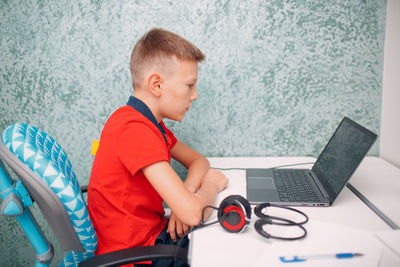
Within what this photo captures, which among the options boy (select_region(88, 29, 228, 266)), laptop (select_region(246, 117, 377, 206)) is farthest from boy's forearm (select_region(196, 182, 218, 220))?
laptop (select_region(246, 117, 377, 206))

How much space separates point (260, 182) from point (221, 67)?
49 centimetres

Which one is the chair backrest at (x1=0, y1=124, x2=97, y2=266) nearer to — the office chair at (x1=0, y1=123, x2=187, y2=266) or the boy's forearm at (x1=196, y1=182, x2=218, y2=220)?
the office chair at (x1=0, y1=123, x2=187, y2=266)

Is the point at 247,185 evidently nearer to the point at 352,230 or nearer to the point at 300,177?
the point at 300,177

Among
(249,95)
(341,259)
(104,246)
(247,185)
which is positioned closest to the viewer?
(341,259)

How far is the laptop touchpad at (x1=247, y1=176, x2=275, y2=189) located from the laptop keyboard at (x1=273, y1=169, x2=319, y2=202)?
0.06 ft

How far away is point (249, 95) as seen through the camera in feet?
3.85

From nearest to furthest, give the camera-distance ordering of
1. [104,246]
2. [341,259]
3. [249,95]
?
[341,259] → [104,246] → [249,95]

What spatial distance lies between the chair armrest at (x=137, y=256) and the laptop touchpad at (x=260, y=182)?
0.37 metres

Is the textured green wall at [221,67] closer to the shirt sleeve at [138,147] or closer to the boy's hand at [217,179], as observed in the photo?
the boy's hand at [217,179]

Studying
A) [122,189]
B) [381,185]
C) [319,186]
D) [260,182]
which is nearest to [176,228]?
[122,189]

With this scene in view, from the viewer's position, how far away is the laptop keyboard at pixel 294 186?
2.69ft

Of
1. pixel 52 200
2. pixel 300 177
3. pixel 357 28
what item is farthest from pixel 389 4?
pixel 52 200

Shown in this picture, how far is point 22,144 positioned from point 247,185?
2.07 feet

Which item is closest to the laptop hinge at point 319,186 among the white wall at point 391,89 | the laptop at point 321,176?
the laptop at point 321,176
